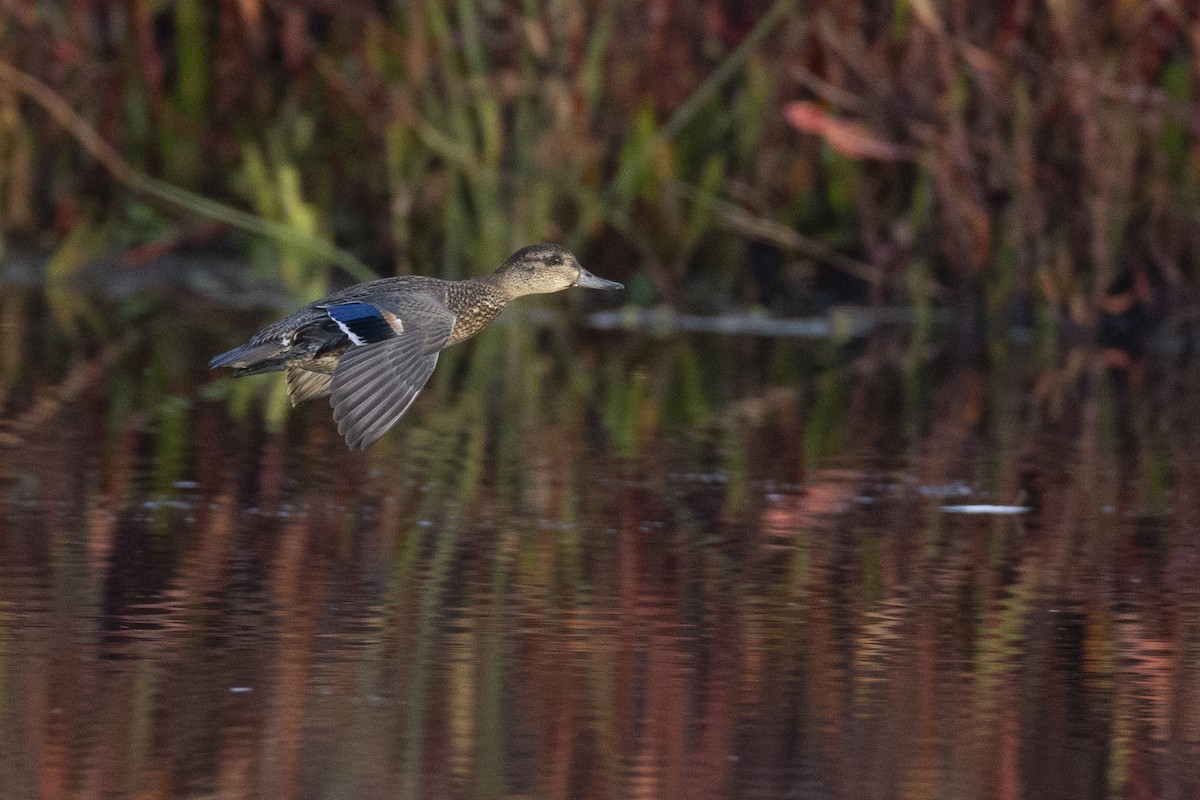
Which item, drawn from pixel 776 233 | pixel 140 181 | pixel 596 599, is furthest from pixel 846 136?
pixel 596 599

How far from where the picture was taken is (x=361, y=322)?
20.2 ft

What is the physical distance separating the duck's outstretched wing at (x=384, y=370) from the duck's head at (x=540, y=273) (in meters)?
0.91

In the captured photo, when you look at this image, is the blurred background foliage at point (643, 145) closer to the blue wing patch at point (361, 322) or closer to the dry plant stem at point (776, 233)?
the dry plant stem at point (776, 233)

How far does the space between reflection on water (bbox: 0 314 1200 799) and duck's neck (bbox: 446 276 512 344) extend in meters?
0.42

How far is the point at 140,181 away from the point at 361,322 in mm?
5566

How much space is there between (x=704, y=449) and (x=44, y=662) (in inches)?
136

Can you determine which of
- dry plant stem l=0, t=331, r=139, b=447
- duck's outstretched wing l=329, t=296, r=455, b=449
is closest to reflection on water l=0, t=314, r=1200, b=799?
dry plant stem l=0, t=331, r=139, b=447

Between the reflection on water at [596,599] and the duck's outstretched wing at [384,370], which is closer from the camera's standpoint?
the reflection on water at [596,599]

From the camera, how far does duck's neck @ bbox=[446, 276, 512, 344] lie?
684 cm

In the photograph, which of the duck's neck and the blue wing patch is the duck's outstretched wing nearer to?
the blue wing patch

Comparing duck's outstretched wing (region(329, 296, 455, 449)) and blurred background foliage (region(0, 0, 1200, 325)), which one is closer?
duck's outstretched wing (region(329, 296, 455, 449))

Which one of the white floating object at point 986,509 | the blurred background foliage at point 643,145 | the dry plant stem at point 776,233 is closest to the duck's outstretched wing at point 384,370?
the white floating object at point 986,509

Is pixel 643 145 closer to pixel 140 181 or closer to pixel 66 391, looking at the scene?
pixel 140 181

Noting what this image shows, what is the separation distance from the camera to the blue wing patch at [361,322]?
604cm
